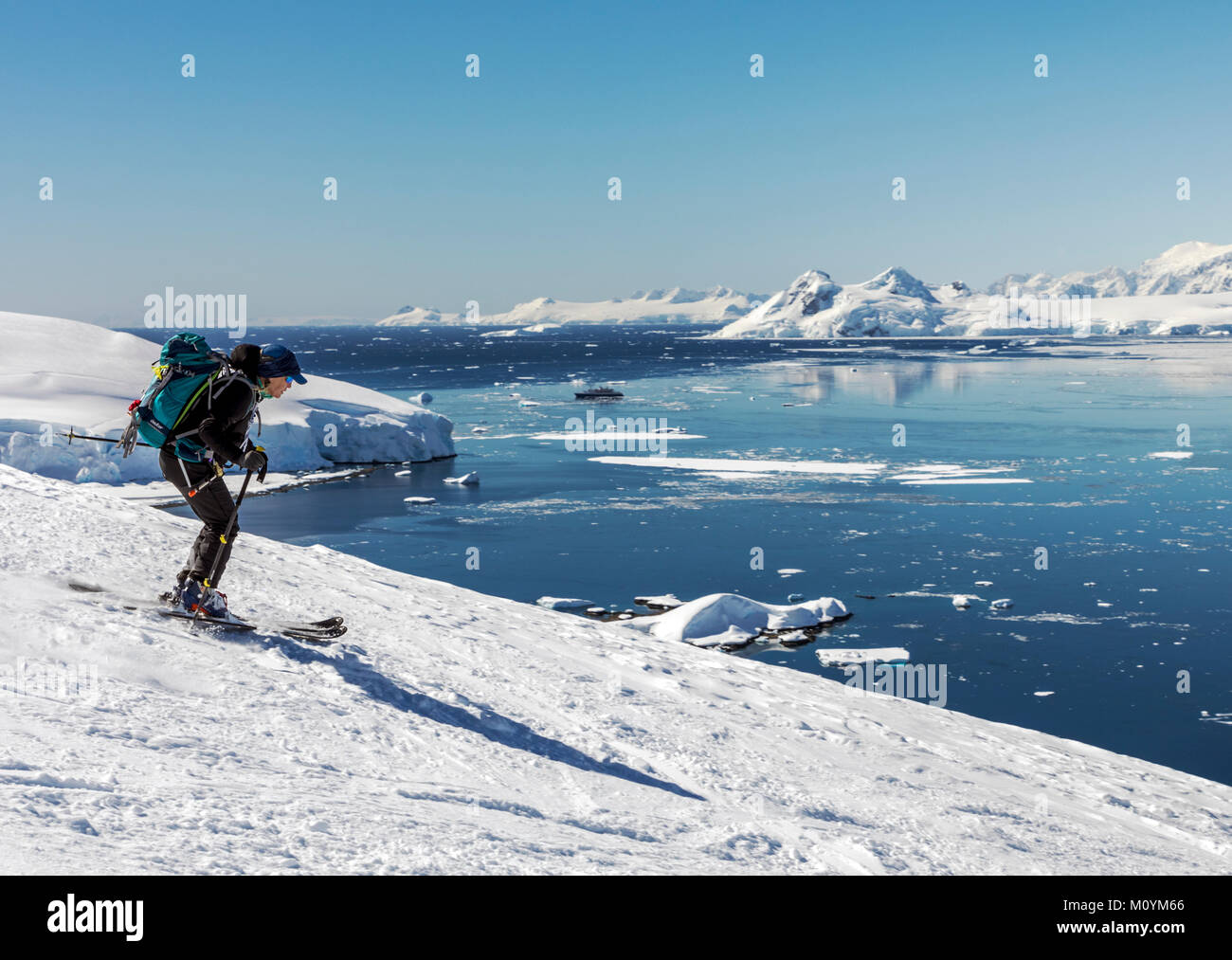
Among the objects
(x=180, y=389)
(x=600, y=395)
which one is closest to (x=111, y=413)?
(x=180, y=389)

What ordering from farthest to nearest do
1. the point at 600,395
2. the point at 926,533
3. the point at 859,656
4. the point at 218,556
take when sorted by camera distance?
the point at 600,395, the point at 926,533, the point at 859,656, the point at 218,556

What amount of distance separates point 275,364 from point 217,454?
653mm

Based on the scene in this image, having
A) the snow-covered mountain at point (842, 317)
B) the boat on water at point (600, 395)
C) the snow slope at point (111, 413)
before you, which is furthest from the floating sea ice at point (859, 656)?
the snow-covered mountain at point (842, 317)

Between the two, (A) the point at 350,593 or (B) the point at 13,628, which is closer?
(B) the point at 13,628

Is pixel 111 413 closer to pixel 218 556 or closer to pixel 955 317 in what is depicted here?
pixel 218 556

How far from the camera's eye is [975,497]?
2723 centimetres

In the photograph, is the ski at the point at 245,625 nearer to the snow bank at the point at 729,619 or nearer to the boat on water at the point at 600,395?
the snow bank at the point at 729,619

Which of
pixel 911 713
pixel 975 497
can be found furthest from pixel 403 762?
pixel 975 497

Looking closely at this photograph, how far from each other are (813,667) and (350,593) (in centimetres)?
825

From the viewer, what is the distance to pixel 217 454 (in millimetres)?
5324

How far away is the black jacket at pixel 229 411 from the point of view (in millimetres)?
5277

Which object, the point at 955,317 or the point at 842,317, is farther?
the point at 955,317

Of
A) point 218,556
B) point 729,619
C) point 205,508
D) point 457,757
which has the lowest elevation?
point 729,619
